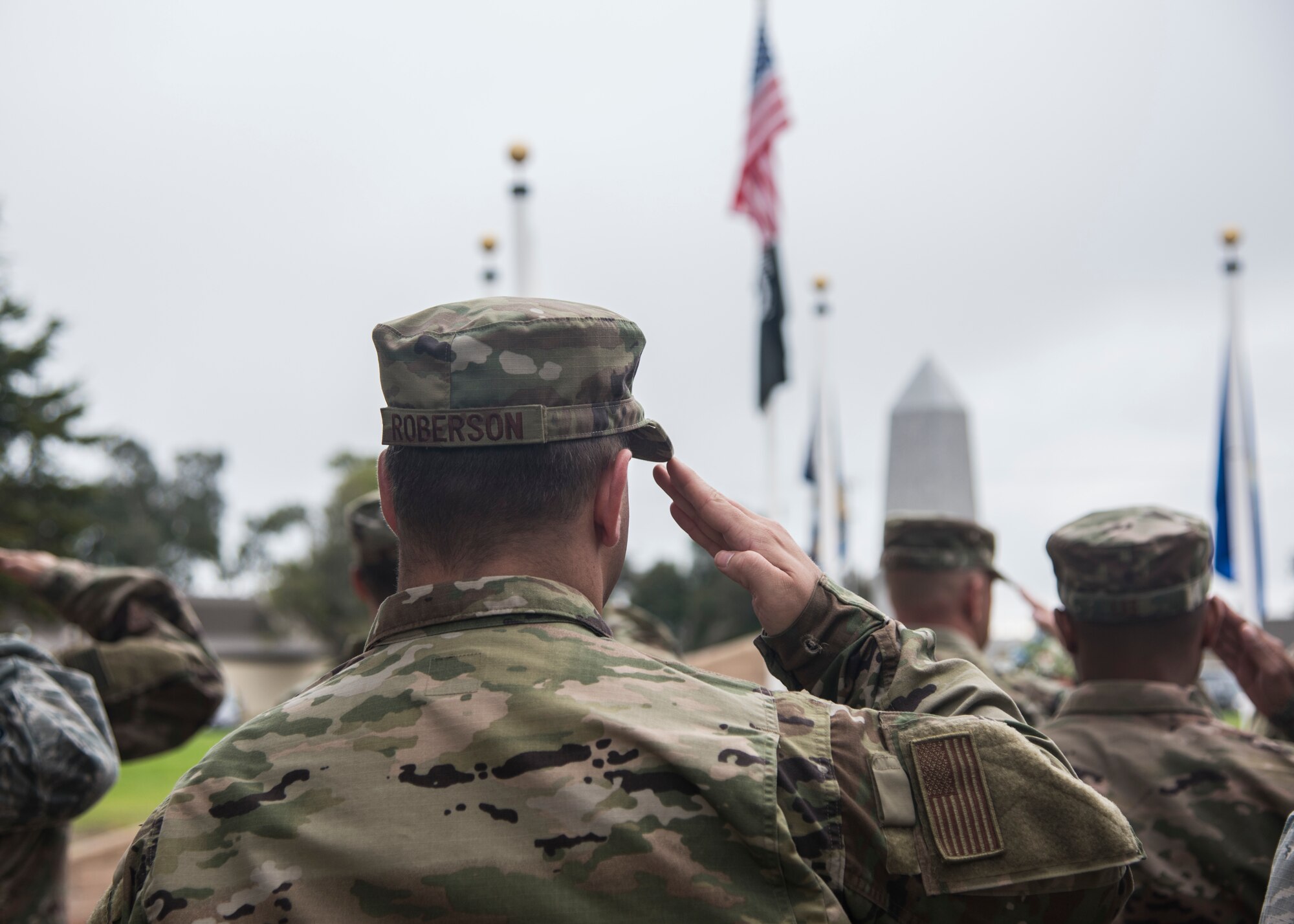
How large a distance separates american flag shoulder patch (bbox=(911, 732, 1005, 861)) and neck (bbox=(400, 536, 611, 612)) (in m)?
0.56

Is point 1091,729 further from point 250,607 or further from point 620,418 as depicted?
point 250,607

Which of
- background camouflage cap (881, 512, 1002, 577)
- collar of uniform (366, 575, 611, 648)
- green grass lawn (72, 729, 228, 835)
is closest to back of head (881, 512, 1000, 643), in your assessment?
background camouflage cap (881, 512, 1002, 577)

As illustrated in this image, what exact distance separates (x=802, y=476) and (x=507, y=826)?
11.8m

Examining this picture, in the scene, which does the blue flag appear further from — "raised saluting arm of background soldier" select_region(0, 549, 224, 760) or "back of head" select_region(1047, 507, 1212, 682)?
"raised saluting arm of background soldier" select_region(0, 549, 224, 760)

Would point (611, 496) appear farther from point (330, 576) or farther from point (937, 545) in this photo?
point (330, 576)

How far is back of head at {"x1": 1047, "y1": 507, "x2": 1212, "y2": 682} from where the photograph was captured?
311 centimetres

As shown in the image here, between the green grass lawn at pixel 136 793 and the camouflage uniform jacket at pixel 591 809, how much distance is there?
10.9m

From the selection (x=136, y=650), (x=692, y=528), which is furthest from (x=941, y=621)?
(x=136, y=650)

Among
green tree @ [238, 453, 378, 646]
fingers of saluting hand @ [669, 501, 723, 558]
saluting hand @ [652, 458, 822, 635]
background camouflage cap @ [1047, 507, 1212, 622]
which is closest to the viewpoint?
saluting hand @ [652, 458, 822, 635]

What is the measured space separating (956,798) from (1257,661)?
1950 mm

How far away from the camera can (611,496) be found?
184cm

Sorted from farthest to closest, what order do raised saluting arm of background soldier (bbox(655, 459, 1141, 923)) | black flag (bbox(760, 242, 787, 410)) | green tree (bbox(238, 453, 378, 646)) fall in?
green tree (bbox(238, 453, 378, 646)), black flag (bbox(760, 242, 787, 410)), raised saluting arm of background soldier (bbox(655, 459, 1141, 923))

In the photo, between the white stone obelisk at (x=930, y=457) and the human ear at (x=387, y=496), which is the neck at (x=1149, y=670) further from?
the white stone obelisk at (x=930, y=457)

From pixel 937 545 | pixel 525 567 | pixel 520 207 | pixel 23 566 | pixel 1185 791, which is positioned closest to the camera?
pixel 525 567
